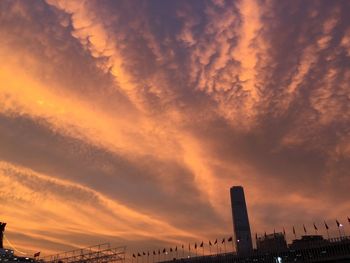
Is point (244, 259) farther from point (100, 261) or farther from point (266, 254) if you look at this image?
point (100, 261)

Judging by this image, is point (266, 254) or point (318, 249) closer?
point (318, 249)

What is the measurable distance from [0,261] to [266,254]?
127139 mm

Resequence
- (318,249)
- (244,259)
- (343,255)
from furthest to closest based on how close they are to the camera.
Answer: (244,259), (318,249), (343,255)

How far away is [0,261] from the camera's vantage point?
7717 inches

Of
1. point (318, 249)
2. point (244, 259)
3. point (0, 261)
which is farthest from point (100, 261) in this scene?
point (318, 249)

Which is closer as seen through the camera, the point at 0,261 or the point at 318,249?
the point at 318,249

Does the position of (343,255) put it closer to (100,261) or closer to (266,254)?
(266,254)

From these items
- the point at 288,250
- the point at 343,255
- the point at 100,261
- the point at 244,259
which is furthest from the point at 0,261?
the point at 343,255

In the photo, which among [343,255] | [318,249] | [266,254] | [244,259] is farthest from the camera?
[244,259]

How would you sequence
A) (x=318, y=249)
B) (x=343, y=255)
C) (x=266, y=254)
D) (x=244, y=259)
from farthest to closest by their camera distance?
1. (x=244, y=259)
2. (x=266, y=254)
3. (x=318, y=249)
4. (x=343, y=255)

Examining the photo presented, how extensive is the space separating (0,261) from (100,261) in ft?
195

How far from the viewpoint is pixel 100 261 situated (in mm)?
170500

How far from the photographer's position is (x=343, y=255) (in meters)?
150

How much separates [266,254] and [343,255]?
42.9 m
